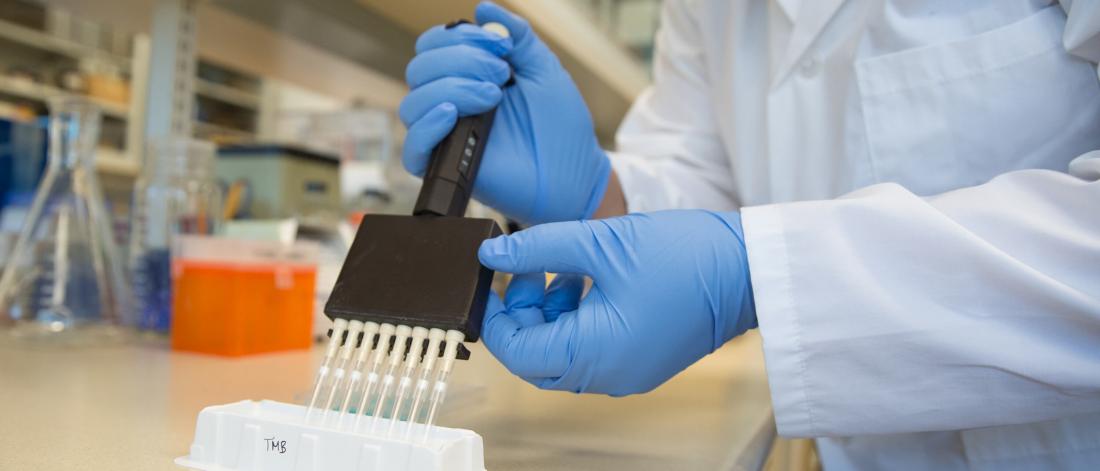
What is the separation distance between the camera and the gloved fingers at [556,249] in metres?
0.54

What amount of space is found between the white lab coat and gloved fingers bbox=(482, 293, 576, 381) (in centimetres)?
15

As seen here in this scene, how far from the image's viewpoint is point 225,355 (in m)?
0.95

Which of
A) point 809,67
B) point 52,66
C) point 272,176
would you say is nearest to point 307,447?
point 809,67

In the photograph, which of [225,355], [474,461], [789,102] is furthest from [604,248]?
[225,355]

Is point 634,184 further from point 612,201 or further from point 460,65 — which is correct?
point 460,65

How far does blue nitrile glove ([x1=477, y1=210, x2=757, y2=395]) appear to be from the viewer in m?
0.54

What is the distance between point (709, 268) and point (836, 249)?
0.09 meters

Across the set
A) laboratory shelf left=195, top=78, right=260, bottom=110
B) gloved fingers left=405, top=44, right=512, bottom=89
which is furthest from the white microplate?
laboratory shelf left=195, top=78, right=260, bottom=110

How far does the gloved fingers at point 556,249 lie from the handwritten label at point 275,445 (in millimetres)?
185

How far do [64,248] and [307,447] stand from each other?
2.67 ft

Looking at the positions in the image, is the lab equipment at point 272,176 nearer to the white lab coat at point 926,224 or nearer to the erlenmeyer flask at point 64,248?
the erlenmeyer flask at point 64,248

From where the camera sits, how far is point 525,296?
61 centimetres

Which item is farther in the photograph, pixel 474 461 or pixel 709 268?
pixel 709 268

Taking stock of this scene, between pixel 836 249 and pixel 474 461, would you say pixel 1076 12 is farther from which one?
pixel 474 461
